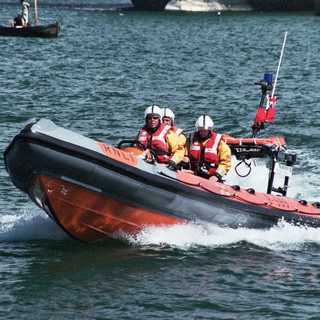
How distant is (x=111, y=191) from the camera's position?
686 cm

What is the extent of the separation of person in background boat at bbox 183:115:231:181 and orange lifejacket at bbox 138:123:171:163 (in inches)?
12.8

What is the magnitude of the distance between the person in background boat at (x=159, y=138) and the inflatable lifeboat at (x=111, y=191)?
1.37 ft

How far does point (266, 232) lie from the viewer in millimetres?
7617

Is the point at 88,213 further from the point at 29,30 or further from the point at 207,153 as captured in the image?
the point at 29,30

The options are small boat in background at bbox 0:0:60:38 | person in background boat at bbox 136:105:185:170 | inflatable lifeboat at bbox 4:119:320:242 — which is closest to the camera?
inflatable lifeboat at bbox 4:119:320:242

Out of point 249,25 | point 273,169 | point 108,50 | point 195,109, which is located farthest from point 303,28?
point 273,169

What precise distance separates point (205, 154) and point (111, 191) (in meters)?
1.61

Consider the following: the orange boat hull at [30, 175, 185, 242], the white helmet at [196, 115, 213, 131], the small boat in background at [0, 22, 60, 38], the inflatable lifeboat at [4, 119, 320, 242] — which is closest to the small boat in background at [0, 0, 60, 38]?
the small boat in background at [0, 22, 60, 38]

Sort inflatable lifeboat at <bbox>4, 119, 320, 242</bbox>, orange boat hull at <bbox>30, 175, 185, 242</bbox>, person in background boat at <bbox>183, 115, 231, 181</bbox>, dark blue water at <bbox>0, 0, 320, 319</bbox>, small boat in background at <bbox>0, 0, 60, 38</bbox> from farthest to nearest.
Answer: small boat in background at <bbox>0, 0, 60, 38</bbox> < person in background boat at <bbox>183, 115, 231, 181</bbox> < orange boat hull at <bbox>30, 175, 185, 242</bbox> < inflatable lifeboat at <bbox>4, 119, 320, 242</bbox> < dark blue water at <bbox>0, 0, 320, 319</bbox>

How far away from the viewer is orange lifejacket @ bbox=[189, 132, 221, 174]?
7.98 m

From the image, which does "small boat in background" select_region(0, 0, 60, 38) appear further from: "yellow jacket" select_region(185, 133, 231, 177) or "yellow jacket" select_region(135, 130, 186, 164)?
"yellow jacket" select_region(185, 133, 231, 177)

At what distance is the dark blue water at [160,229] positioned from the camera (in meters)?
6.04

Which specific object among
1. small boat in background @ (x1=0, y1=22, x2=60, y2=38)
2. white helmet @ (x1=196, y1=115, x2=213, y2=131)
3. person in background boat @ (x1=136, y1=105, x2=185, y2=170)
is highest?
white helmet @ (x1=196, y1=115, x2=213, y2=131)

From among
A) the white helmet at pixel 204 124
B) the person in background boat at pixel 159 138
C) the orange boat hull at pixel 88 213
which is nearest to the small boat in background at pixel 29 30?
the person in background boat at pixel 159 138
